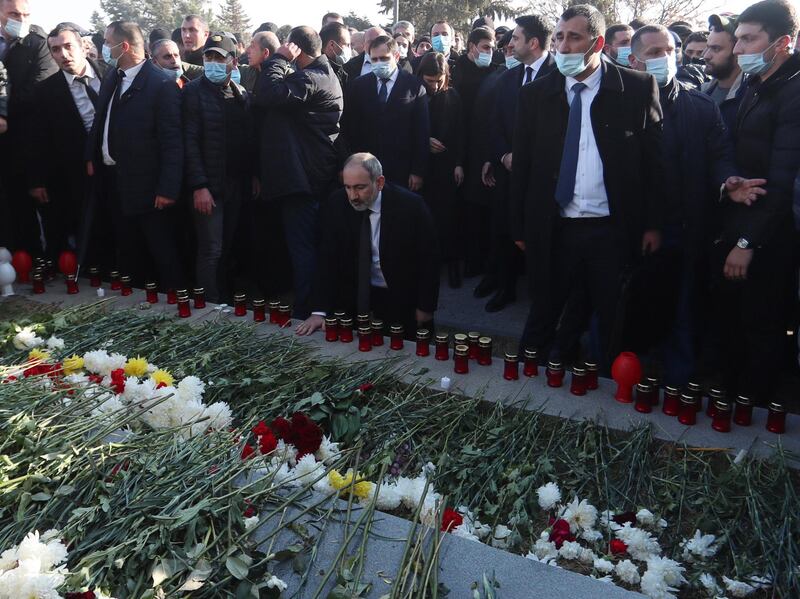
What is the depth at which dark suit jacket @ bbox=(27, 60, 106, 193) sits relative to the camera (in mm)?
6012

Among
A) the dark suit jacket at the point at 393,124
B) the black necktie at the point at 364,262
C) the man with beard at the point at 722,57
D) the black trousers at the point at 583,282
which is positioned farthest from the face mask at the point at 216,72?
the man with beard at the point at 722,57

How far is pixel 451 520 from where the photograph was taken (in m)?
2.52

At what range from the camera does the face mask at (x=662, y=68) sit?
4.31 m

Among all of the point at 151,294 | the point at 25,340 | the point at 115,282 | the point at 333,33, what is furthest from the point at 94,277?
the point at 333,33

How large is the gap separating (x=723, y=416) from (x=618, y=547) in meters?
0.95

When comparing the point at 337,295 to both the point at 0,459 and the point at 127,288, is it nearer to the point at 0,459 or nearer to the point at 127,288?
the point at 127,288

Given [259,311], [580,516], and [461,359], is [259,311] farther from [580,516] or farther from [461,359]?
[580,516]

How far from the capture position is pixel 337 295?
15.3 feet

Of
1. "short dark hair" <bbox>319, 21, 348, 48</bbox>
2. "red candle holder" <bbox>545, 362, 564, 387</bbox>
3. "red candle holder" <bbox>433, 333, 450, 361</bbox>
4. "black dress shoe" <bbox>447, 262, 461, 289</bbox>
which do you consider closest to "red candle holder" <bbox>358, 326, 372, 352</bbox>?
"red candle holder" <bbox>433, 333, 450, 361</bbox>

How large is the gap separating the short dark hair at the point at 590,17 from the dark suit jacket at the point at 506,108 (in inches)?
61.8

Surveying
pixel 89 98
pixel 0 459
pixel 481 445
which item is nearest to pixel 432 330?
pixel 481 445

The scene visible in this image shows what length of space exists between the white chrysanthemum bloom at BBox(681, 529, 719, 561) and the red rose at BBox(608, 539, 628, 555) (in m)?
0.22

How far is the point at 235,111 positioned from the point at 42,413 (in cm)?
329

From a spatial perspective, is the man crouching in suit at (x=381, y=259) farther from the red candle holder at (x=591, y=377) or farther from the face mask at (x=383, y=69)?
the face mask at (x=383, y=69)
